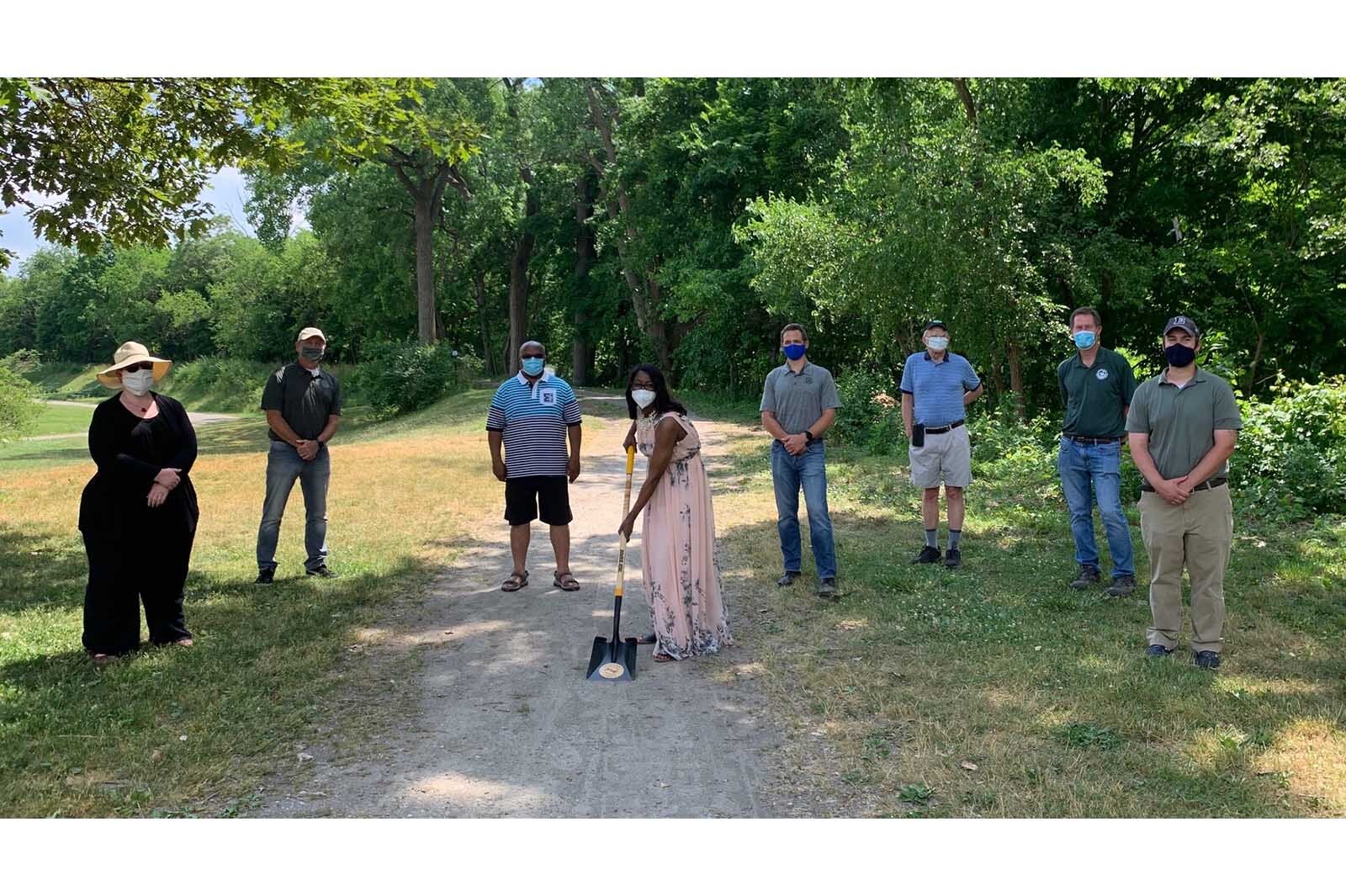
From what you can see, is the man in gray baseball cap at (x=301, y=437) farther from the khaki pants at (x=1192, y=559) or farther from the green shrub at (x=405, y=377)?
the green shrub at (x=405, y=377)

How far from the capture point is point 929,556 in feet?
27.7

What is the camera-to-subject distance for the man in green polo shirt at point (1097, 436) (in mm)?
7250

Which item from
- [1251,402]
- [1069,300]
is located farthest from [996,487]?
[1069,300]

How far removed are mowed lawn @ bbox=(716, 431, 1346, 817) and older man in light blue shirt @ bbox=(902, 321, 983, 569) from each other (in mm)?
475

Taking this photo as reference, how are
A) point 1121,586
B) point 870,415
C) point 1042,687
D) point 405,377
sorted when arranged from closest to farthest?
point 1042,687 → point 1121,586 → point 870,415 → point 405,377

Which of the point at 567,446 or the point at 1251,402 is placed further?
the point at 1251,402

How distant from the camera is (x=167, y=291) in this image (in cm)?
6081

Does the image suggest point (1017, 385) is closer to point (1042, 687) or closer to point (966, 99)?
point (966, 99)

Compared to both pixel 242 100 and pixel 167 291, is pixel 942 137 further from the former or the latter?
pixel 167 291

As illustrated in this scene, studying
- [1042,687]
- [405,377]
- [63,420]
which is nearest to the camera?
[1042,687]

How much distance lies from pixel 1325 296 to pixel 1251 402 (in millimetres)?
4444

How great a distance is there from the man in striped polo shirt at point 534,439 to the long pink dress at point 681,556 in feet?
5.31

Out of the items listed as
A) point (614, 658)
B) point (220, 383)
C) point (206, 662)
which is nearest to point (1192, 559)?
point (614, 658)

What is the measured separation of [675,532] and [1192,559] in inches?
120
